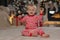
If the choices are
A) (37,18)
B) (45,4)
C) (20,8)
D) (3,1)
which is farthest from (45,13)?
(37,18)

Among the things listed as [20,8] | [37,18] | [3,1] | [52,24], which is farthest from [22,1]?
[37,18]

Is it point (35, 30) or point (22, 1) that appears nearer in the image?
point (35, 30)

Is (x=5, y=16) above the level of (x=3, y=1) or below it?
below

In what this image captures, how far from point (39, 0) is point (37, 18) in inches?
47.9

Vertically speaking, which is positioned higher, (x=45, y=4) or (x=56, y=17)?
(x=45, y=4)

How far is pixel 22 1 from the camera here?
2.52 metres

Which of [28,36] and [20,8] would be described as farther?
[20,8]

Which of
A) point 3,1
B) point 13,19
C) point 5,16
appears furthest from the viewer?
point 3,1

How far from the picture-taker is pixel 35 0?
A: 2.52 metres

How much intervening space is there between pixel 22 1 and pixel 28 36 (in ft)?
4.26

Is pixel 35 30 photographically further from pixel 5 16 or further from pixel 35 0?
pixel 35 0

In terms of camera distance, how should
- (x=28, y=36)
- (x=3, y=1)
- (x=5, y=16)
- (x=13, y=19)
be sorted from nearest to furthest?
(x=28, y=36), (x=5, y=16), (x=13, y=19), (x=3, y=1)

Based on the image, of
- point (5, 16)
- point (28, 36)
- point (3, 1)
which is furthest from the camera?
point (3, 1)

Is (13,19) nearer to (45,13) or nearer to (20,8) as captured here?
(20,8)
